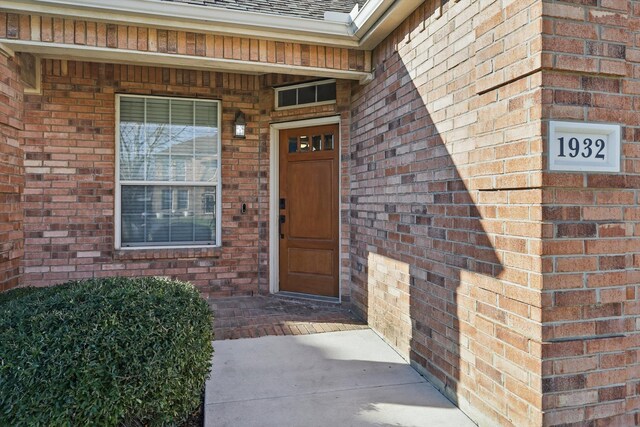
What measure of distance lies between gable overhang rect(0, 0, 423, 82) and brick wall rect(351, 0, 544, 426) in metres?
0.26

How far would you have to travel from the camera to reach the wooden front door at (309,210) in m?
5.02

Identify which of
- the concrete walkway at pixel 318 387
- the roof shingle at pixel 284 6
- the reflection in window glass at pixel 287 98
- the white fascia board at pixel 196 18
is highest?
the roof shingle at pixel 284 6

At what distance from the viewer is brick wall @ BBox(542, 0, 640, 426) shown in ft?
6.43

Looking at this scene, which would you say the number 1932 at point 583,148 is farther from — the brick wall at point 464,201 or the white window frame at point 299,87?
the white window frame at point 299,87

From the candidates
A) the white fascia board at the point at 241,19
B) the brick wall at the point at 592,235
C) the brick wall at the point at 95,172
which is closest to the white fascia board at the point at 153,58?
the white fascia board at the point at 241,19

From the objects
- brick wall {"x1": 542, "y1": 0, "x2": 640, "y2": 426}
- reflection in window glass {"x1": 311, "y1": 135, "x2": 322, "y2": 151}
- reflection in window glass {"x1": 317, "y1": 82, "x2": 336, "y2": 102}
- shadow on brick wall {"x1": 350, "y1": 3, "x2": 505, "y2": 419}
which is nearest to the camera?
brick wall {"x1": 542, "y1": 0, "x2": 640, "y2": 426}

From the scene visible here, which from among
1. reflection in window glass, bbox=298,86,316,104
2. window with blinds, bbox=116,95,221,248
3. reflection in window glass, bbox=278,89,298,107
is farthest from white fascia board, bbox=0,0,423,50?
window with blinds, bbox=116,95,221,248

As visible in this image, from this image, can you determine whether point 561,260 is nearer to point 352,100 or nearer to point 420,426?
point 420,426

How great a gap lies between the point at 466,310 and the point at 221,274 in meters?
3.45

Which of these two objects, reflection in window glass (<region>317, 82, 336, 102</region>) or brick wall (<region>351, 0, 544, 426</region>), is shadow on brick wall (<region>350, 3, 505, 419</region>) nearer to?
brick wall (<region>351, 0, 544, 426</region>)

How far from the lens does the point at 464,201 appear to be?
2.59 metres

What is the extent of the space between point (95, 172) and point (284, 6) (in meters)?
2.91

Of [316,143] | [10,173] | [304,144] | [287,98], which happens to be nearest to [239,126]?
[287,98]

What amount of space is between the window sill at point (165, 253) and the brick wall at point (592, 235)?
13.3ft
